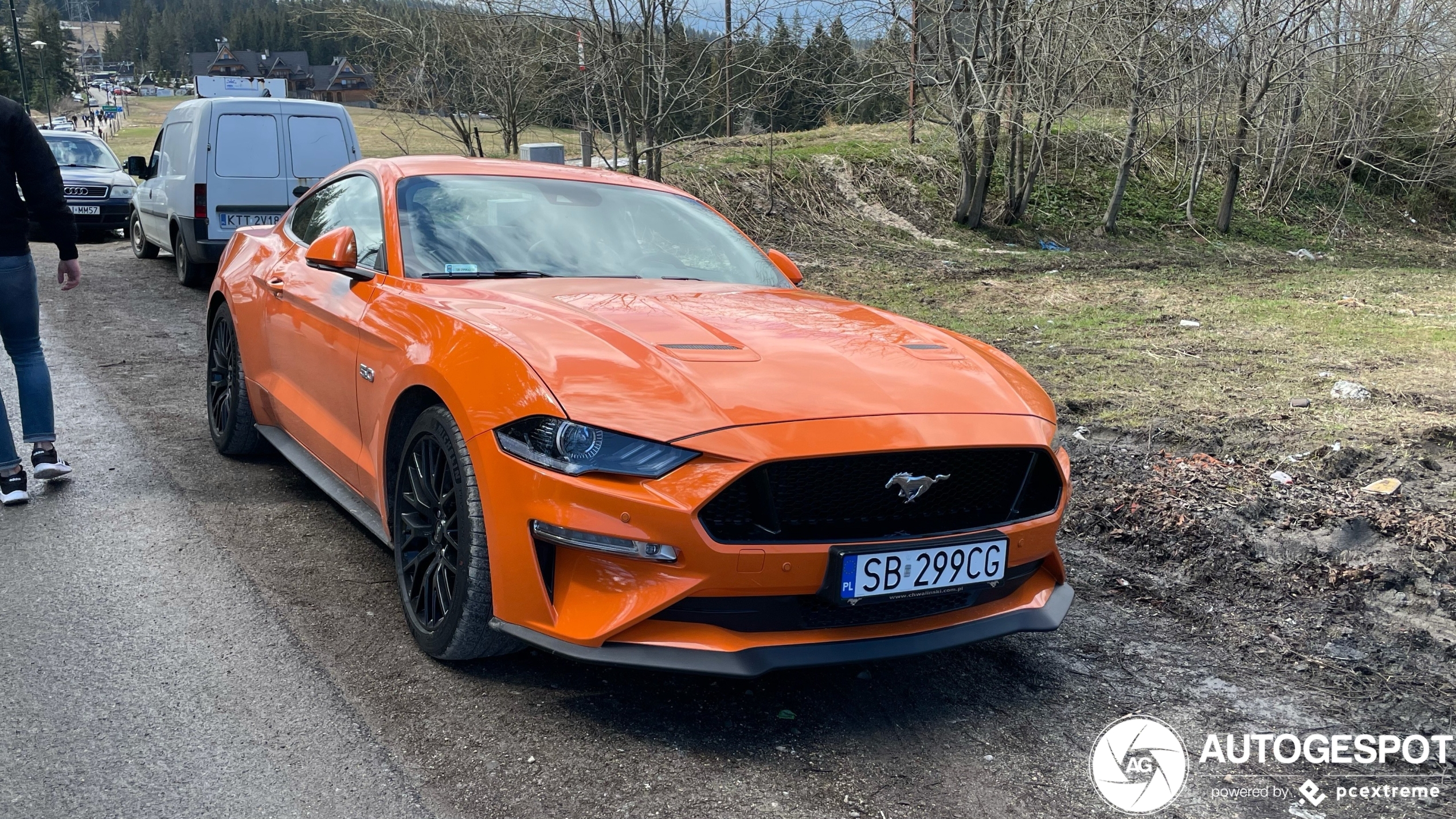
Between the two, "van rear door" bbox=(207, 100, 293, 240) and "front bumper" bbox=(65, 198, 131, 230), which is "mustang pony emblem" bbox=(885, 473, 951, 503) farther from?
"front bumper" bbox=(65, 198, 131, 230)

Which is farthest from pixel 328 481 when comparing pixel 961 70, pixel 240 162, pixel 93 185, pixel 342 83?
pixel 342 83

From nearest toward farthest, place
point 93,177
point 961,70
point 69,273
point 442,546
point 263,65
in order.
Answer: point 442,546
point 69,273
point 961,70
point 93,177
point 263,65

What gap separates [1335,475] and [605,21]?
33.7ft

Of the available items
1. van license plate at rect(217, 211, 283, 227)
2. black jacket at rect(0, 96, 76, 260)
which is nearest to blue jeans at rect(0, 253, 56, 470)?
black jacket at rect(0, 96, 76, 260)

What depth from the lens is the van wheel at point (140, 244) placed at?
14.5 meters

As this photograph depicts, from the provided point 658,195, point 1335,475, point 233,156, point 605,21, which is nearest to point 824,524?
point 658,195

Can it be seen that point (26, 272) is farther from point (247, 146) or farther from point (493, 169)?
point (247, 146)

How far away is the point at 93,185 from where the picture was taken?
16.5 meters

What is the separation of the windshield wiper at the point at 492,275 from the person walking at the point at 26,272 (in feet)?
7.34

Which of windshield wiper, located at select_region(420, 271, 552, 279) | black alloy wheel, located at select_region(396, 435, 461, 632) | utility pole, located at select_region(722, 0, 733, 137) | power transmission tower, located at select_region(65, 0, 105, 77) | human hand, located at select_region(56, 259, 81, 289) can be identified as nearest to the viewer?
black alloy wheel, located at select_region(396, 435, 461, 632)

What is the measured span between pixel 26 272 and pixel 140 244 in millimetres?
10585

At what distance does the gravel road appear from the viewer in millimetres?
2707

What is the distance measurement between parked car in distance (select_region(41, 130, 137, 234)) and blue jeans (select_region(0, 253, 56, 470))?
41.4 feet

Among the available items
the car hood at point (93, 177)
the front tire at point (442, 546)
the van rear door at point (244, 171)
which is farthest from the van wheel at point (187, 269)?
the front tire at point (442, 546)
